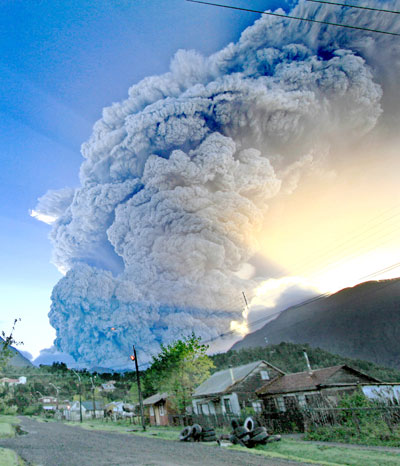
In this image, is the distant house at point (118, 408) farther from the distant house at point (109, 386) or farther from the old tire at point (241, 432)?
the old tire at point (241, 432)

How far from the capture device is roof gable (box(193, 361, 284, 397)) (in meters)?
32.0

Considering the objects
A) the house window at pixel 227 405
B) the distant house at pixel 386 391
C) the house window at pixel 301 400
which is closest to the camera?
the distant house at pixel 386 391

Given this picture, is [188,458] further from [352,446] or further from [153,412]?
[153,412]

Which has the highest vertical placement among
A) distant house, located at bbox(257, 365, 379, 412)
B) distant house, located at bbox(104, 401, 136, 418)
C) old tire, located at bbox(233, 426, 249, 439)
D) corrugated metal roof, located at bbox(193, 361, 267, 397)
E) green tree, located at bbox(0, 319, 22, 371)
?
green tree, located at bbox(0, 319, 22, 371)

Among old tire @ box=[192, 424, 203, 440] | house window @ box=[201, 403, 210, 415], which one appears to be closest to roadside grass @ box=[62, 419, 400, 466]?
old tire @ box=[192, 424, 203, 440]

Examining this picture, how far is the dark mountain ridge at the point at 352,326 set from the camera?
407 ft

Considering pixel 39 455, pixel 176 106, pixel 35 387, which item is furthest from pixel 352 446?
pixel 35 387

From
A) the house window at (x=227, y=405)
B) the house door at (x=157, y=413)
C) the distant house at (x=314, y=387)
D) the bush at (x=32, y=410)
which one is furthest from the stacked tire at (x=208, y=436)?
the bush at (x=32, y=410)

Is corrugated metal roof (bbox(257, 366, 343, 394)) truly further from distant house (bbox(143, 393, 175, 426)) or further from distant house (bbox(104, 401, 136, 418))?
distant house (bbox(104, 401, 136, 418))

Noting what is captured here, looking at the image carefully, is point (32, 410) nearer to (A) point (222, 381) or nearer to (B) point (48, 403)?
(B) point (48, 403)

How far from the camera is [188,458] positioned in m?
13.2

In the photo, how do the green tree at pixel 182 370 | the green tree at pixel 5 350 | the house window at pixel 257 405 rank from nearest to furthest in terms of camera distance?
the green tree at pixel 5 350
the house window at pixel 257 405
the green tree at pixel 182 370

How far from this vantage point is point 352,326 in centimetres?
14512

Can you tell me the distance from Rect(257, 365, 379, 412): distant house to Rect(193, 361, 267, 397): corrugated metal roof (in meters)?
4.02
